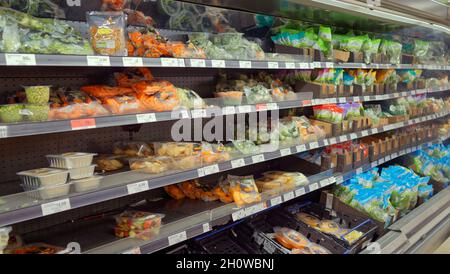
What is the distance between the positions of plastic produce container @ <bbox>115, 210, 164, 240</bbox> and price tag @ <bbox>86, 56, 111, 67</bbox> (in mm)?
828

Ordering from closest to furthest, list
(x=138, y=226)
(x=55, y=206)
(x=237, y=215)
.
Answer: (x=55, y=206) → (x=138, y=226) → (x=237, y=215)

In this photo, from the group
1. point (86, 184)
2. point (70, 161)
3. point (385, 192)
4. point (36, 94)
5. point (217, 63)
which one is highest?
point (217, 63)

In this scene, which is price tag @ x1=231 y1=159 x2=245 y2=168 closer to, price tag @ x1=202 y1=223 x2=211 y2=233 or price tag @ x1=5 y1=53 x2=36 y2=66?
price tag @ x1=202 y1=223 x2=211 y2=233

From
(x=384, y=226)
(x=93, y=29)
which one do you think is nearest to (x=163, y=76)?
(x=93, y=29)

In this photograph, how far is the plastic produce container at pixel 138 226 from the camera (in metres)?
2.02

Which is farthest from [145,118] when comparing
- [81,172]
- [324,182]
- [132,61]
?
[324,182]

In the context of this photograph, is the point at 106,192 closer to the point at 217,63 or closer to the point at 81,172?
the point at 81,172

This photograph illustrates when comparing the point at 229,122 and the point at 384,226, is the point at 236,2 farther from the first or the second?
the point at 384,226

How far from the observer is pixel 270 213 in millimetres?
2881

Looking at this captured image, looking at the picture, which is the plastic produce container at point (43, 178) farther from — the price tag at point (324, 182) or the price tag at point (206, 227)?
the price tag at point (324, 182)

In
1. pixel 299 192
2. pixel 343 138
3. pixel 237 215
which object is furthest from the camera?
pixel 343 138

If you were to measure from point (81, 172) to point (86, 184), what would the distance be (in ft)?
0.23

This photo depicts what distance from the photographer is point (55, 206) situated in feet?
5.32

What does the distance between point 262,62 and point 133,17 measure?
823 mm
